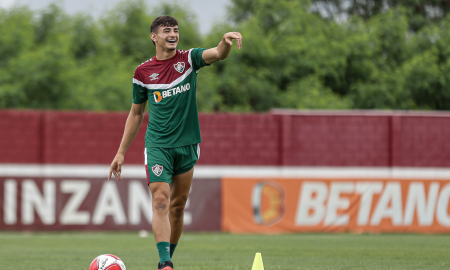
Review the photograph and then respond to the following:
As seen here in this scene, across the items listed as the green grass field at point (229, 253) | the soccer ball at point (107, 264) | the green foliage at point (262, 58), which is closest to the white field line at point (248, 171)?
the green grass field at point (229, 253)

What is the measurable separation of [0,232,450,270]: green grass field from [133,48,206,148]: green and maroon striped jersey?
1.82 meters

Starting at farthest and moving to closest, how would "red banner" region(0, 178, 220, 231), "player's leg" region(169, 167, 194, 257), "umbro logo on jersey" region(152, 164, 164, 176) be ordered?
1. "red banner" region(0, 178, 220, 231)
2. "player's leg" region(169, 167, 194, 257)
3. "umbro logo on jersey" region(152, 164, 164, 176)

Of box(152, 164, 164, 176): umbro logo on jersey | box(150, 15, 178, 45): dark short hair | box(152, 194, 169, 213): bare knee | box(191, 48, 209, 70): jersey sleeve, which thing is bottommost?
box(152, 194, 169, 213): bare knee

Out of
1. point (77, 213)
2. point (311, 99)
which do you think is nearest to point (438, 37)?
point (311, 99)

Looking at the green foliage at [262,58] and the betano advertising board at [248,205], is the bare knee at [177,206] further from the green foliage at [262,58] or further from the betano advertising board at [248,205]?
the green foliage at [262,58]

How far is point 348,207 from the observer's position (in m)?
14.5

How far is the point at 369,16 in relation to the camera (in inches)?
1209

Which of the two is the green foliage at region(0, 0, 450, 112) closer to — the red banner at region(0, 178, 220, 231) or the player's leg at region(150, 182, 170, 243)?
the red banner at region(0, 178, 220, 231)

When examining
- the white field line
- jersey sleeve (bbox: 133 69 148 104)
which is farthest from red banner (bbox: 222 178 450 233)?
jersey sleeve (bbox: 133 69 148 104)

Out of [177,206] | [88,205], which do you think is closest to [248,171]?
[88,205]

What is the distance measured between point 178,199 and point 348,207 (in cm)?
892

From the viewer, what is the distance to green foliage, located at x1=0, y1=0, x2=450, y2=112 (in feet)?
74.4

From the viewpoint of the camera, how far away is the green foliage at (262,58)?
22.7 meters

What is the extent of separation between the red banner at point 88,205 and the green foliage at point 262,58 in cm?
810
